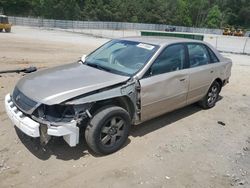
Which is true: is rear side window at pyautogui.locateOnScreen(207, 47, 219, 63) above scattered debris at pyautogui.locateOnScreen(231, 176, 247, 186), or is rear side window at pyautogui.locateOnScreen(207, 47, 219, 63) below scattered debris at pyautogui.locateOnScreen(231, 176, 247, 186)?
above

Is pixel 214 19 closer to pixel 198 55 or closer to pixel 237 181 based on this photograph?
pixel 198 55

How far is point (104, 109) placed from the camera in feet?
13.0

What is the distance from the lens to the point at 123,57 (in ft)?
15.7

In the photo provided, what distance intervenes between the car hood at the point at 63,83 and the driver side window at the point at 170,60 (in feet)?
2.17

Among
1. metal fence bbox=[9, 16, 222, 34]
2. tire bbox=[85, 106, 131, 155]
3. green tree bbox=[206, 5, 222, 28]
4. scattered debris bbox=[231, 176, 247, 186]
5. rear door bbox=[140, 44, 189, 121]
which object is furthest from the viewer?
green tree bbox=[206, 5, 222, 28]

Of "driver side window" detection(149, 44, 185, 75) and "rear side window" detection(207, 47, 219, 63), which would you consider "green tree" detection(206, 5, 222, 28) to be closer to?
"rear side window" detection(207, 47, 219, 63)

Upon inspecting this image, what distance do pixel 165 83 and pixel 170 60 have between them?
0.48m

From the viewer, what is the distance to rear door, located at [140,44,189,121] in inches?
175

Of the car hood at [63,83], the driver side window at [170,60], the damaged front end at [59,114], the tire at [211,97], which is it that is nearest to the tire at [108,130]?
the damaged front end at [59,114]

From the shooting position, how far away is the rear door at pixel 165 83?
444 cm

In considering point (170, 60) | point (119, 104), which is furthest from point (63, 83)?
point (170, 60)

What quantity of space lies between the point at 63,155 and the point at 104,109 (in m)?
0.88

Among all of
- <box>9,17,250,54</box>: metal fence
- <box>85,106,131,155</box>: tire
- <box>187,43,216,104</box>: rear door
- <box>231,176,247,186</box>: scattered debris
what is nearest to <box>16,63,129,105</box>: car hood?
<box>85,106,131,155</box>: tire

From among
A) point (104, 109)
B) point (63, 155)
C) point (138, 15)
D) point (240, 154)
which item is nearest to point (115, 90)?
point (104, 109)
